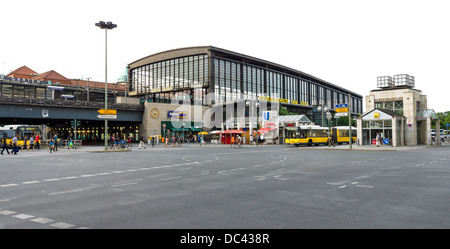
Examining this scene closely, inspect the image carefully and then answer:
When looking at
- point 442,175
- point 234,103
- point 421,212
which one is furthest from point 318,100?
point 421,212

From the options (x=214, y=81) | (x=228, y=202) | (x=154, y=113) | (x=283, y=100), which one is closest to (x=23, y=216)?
(x=228, y=202)

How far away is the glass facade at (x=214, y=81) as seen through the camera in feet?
263

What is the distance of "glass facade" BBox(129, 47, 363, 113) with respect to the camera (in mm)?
80250

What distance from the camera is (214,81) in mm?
79875

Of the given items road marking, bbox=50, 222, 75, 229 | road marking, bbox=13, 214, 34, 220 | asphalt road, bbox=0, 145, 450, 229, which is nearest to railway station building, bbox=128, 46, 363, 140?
asphalt road, bbox=0, 145, 450, 229

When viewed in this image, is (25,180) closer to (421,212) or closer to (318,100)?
(421,212)

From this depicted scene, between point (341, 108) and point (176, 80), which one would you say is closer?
Answer: point (341, 108)

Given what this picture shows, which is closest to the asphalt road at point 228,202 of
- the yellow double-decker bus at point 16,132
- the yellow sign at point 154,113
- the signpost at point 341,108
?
the signpost at point 341,108

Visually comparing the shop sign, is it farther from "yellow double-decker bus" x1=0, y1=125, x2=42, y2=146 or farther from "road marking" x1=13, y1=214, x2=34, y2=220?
"road marking" x1=13, y1=214, x2=34, y2=220

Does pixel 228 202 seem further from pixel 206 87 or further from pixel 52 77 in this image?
pixel 52 77

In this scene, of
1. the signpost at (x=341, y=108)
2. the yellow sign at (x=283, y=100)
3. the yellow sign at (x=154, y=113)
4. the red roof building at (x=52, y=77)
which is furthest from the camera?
the red roof building at (x=52, y=77)

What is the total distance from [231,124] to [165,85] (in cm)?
2777

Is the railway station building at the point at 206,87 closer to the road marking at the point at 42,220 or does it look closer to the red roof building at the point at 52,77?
the red roof building at the point at 52,77

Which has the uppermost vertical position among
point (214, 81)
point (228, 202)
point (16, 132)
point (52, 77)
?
point (52, 77)
